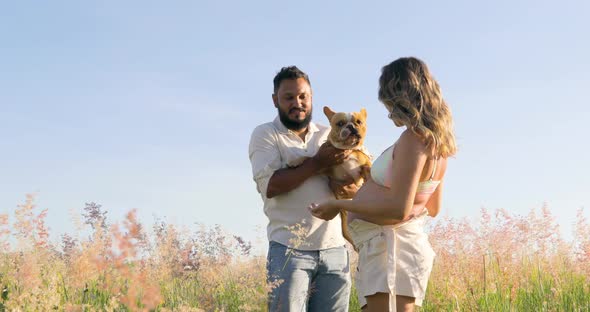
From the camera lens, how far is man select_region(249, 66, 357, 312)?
374cm

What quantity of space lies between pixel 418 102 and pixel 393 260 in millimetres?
793

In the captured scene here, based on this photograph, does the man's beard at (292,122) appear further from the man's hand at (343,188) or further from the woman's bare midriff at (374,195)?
the woman's bare midriff at (374,195)

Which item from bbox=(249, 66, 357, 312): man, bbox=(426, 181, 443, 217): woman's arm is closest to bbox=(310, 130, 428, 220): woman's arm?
bbox=(426, 181, 443, 217): woman's arm

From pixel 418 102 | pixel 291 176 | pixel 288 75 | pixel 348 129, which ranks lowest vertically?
pixel 291 176

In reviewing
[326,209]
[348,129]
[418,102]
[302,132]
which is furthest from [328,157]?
[418,102]

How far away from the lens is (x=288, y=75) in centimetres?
414

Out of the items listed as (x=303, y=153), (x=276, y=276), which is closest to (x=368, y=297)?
(x=276, y=276)

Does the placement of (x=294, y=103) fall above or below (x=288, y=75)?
below

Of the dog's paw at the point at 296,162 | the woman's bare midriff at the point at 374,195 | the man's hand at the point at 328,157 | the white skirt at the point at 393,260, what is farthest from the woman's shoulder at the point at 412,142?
the dog's paw at the point at 296,162

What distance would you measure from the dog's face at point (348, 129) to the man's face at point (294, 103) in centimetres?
23

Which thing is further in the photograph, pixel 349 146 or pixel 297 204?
pixel 349 146

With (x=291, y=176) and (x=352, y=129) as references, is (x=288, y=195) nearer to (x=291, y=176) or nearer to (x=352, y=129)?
(x=291, y=176)

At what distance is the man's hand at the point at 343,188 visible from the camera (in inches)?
154

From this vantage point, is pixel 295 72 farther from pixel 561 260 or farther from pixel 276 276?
pixel 561 260
